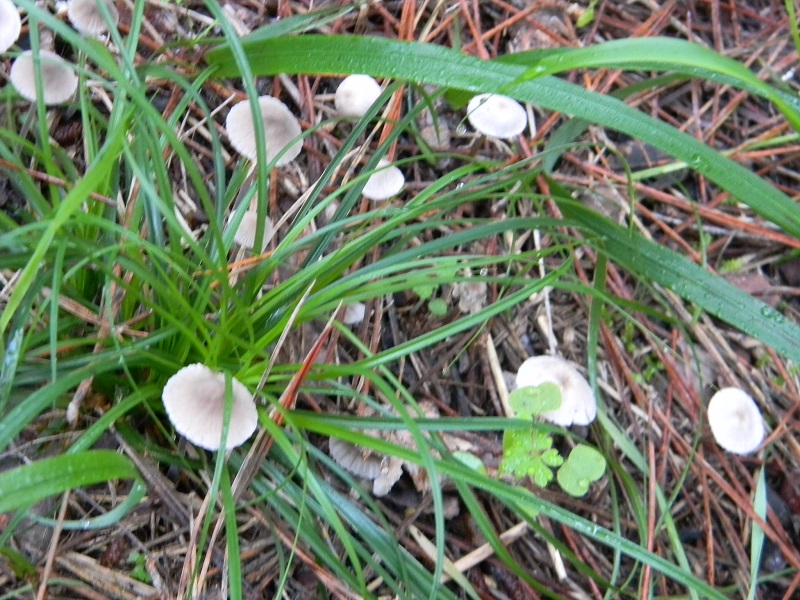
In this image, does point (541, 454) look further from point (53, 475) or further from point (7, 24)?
point (7, 24)

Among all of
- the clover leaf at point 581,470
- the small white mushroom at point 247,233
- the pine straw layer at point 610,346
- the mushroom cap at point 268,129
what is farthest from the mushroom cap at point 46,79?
the clover leaf at point 581,470

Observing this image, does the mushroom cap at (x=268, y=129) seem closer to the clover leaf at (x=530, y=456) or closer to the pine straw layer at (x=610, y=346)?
the pine straw layer at (x=610, y=346)

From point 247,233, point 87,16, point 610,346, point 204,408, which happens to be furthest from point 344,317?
point 87,16

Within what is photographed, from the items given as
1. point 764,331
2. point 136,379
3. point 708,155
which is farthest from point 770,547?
point 136,379

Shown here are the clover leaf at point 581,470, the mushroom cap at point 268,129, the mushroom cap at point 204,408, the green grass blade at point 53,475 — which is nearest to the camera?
the green grass blade at point 53,475

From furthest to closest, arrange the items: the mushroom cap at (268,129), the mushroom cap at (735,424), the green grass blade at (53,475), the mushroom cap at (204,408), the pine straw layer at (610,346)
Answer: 1. the mushroom cap at (735,424)
2. the mushroom cap at (268,129)
3. the pine straw layer at (610,346)
4. the mushroom cap at (204,408)
5. the green grass blade at (53,475)
